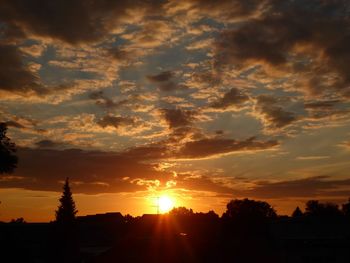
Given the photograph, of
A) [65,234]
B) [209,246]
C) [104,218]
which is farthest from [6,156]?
[104,218]

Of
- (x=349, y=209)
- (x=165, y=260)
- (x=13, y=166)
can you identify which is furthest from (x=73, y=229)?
(x=349, y=209)

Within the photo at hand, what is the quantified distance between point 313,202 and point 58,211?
9400cm

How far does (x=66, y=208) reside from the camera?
273ft

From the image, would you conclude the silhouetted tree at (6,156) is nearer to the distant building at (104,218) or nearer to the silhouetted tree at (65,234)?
the silhouetted tree at (65,234)

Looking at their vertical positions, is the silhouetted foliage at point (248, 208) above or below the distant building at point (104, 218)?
above

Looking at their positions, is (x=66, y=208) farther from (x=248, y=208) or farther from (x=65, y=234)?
(x=248, y=208)

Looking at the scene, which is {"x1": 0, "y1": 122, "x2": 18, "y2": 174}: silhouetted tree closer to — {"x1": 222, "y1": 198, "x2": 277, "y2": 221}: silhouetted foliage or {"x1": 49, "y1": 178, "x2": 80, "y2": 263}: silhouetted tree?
{"x1": 49, "y1": 178, "x2": 80, "y2": 263}: silhouetted tree

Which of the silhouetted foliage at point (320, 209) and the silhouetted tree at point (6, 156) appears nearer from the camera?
the silhouetted tree at point (6, 156)

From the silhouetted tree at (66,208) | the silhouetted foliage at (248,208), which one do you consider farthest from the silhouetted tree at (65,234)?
the silhouetted foliage at (248,208)

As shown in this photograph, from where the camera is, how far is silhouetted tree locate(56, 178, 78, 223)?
8044cm

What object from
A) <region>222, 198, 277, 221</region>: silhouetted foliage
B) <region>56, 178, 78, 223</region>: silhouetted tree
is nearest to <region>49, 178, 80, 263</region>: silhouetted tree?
<region>56, 178, 78, 223</region>: silhouetted tree

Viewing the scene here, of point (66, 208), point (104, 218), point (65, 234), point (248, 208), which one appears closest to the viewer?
point (65, 234)

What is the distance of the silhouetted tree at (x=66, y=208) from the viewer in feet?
264

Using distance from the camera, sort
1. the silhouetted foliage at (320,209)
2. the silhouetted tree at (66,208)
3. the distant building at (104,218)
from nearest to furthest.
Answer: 1. the silhouetted tree at (66,208)
2. the distant building at (104,218)
3. the silhouetted foliage at (320,209)
